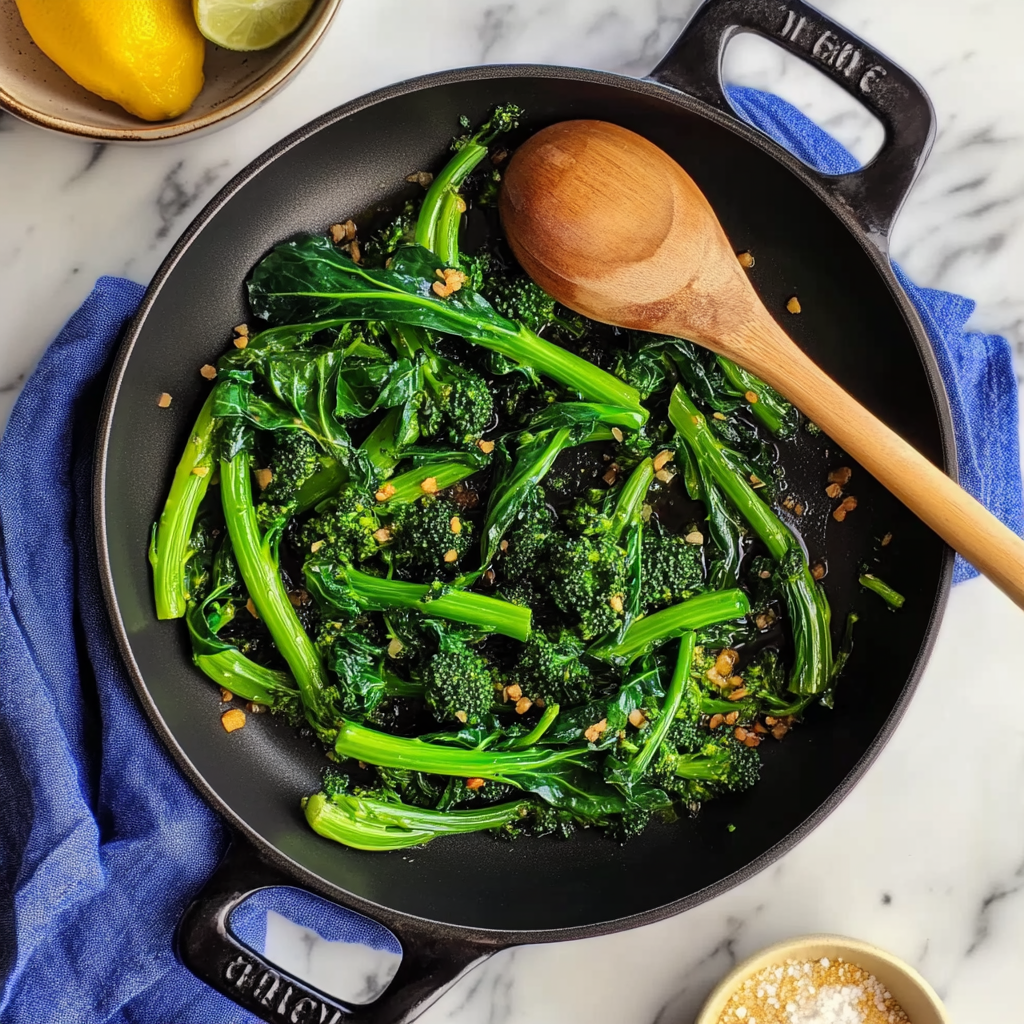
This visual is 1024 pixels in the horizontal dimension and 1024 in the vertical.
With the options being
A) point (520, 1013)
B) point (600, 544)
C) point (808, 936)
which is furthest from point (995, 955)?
point (600, 544)

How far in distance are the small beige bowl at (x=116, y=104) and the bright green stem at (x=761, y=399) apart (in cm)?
123

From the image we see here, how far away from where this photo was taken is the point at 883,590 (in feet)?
8.09

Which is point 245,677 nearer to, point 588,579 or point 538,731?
point 538,731

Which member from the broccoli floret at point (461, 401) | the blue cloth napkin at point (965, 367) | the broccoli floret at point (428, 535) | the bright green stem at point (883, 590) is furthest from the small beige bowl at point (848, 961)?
the broccoli floret at point (461, 401)

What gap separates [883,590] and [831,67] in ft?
4.15

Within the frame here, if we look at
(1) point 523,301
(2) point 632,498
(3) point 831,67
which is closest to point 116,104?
(1) point 523,301

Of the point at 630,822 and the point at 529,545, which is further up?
the point at 529,545

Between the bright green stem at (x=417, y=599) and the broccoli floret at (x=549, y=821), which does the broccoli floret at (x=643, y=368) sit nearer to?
the bright green stem at (x=417, y=599)

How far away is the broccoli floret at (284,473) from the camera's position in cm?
224

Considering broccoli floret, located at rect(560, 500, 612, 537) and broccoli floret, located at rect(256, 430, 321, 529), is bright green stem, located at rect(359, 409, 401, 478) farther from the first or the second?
broccoli floret, located at rect(560, 500, 612, 537)

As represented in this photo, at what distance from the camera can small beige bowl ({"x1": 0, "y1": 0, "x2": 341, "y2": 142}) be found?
2.13 metres

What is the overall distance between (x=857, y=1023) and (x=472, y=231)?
2308 millimetres

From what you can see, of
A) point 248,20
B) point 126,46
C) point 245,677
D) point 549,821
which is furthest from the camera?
point 549,821

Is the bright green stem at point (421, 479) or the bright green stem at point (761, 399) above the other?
the bright green stem at point (761, 399)
